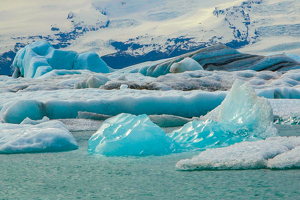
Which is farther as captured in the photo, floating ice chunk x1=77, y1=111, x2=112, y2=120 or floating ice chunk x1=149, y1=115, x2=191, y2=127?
floating ice chunk x1=77, y1=111, x2=112, y2=120

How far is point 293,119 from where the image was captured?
5.12 m

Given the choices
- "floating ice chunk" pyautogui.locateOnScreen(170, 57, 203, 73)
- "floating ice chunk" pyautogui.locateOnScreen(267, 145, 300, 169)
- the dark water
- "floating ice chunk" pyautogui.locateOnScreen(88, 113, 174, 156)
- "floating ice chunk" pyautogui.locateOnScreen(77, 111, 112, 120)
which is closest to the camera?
the dark water

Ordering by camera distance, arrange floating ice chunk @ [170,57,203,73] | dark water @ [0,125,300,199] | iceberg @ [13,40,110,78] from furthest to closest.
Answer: iceberg @ [13,40,110,78] → floating ice chunk @ [170,57,203,73] → dark water @ [0,125,300,199]

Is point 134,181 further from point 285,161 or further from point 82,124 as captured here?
point 82,124

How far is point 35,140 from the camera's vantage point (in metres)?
3.53

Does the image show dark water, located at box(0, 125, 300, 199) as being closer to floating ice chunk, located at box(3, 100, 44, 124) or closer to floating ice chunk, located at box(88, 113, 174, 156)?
floating ice chunk, located at box(88, 113, 174, 156)

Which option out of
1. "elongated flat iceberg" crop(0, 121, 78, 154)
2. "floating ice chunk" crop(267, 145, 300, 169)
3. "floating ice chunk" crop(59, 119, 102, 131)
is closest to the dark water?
"floating ice chunk" crop(267, 145, 300, 169)

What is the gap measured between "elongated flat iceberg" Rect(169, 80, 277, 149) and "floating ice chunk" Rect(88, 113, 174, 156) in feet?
0.95

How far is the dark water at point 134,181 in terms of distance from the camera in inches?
76.0

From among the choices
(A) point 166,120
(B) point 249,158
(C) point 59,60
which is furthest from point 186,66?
(C) point 59,60

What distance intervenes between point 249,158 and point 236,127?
1.34 metres

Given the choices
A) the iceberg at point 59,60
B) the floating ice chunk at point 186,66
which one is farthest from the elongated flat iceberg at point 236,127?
the iceberg at point 59,60

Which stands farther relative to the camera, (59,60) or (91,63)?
(59,60)

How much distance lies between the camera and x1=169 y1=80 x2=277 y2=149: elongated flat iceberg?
350 centimetres
